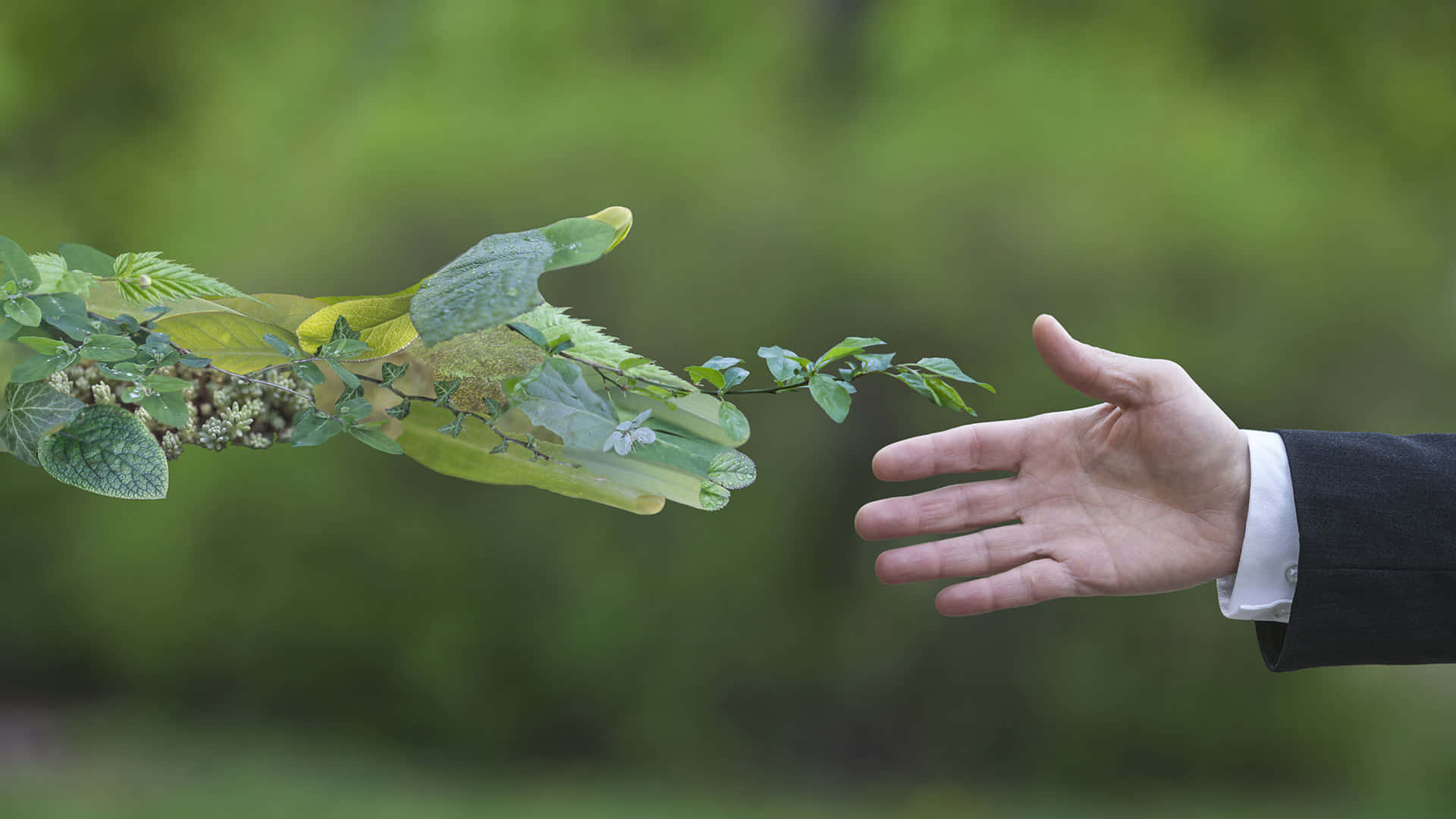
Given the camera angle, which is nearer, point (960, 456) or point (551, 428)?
point (551, 428)

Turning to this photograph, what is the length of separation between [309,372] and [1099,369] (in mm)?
646

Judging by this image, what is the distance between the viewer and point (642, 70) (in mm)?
1271

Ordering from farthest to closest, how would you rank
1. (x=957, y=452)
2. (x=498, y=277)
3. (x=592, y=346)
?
(x=957, y=452) < (x=592, y=346) < (x=498, y=277)

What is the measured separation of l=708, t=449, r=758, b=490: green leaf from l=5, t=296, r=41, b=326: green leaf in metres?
0.51

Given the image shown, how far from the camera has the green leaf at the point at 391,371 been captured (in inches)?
26.0

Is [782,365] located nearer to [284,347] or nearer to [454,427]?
[454,427]

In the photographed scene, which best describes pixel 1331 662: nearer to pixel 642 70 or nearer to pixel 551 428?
pixel 551 428

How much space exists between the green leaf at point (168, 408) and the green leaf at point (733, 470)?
1.33ft

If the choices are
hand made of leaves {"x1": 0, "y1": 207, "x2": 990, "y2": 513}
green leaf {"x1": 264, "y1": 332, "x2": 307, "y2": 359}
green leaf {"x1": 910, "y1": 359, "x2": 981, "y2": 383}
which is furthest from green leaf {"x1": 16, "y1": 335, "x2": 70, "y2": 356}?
green leaf {"x1": 910, "y1": 359, "x2": 981, "y2": 383}

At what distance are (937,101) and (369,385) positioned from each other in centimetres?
97

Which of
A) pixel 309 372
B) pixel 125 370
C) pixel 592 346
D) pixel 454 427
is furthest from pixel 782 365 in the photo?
pixel 125 370

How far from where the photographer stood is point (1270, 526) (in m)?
0.76

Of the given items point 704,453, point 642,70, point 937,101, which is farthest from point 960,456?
point 642,70

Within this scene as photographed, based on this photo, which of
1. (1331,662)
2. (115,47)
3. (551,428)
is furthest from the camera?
(115,47)
